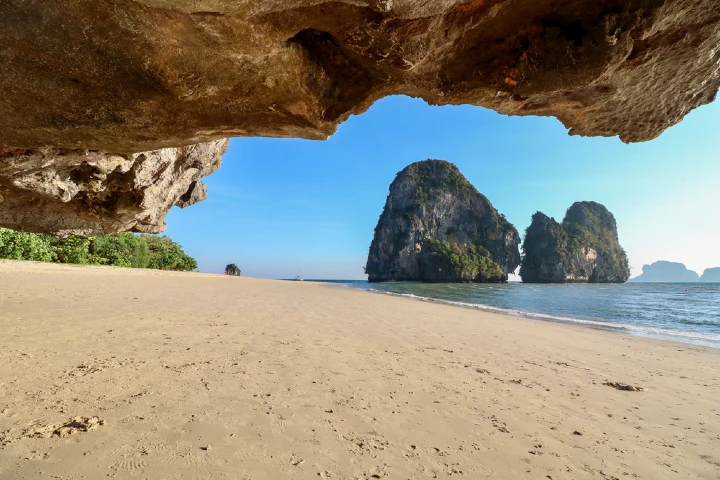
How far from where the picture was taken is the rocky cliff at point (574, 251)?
95438 mm

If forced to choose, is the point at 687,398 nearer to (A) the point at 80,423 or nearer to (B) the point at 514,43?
(B) the point at 514,43

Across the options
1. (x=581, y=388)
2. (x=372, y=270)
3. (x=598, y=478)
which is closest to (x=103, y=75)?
(x=598, y=478)

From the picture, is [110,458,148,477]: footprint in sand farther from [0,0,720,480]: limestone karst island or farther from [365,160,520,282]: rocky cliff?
[365,160,520,282]: rocky cliff

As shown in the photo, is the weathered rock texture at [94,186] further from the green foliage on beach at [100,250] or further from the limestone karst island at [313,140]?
the green foliage on beach at [100,250]

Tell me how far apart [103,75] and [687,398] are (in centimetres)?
786

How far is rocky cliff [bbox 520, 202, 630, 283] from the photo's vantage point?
313 ft

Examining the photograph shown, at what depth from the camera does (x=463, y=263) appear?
83.9 m

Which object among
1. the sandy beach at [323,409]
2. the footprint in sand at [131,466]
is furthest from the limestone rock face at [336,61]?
the footprint in sand at [131,466]

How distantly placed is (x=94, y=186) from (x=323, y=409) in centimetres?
554

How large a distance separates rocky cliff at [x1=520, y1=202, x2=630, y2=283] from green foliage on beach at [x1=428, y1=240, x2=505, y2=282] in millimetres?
17492

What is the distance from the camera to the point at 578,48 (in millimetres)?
2125

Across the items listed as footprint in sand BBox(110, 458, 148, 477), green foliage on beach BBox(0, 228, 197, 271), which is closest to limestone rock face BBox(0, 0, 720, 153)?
footprint in sand BBox(110, 458, 148, 477)

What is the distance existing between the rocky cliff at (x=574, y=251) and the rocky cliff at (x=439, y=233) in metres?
7.24

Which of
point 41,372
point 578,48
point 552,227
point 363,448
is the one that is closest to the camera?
point 578,48
